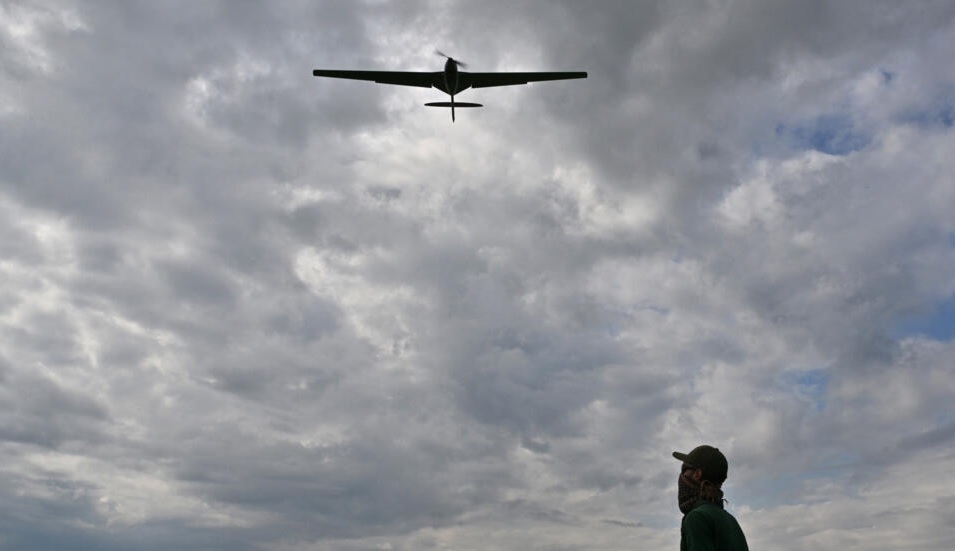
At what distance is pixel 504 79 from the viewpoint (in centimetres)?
8269

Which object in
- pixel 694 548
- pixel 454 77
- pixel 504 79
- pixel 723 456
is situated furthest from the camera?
pixel 504 79

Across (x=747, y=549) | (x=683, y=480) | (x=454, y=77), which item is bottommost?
(x=747, y=549)

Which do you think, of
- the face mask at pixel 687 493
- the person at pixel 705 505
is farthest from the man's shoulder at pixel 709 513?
the face mask at pixel 687 493

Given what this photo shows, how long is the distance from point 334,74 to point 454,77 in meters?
13.6

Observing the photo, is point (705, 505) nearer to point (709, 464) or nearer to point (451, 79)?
point (709, 464)

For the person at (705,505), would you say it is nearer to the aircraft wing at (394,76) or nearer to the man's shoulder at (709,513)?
the man's shoulder at (709,513)

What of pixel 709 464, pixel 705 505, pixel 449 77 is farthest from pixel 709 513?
pixel 449 77

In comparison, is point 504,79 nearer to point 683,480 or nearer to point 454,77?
point 454,77

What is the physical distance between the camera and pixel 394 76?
81.6 m

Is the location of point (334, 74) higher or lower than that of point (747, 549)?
higher

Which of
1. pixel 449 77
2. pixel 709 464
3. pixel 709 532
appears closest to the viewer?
pixel 709 532

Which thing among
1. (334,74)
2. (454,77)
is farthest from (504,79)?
(334,74)

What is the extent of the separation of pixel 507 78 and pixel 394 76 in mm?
12933

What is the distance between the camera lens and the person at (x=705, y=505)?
31.4ft
